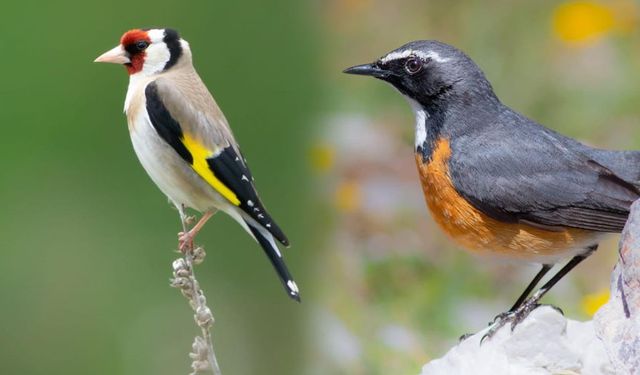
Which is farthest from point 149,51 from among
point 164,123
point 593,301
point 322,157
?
point 322,157

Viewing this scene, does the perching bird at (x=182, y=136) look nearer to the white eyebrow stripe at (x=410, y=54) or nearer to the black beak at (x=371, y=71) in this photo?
the black beak at (x=371, y=71)

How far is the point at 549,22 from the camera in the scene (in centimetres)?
632

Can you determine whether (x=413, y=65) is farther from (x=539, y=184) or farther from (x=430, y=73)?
(x=539, y=184)

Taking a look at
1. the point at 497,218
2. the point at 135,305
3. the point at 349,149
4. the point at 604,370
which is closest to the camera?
the point at 604,370

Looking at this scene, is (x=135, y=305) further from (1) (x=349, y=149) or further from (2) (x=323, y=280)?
(1) (x=349, y=149)

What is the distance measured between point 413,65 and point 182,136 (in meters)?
0.85

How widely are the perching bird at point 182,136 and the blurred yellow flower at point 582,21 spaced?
3.75 m

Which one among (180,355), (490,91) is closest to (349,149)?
(180,355)

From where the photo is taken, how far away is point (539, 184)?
129 inches

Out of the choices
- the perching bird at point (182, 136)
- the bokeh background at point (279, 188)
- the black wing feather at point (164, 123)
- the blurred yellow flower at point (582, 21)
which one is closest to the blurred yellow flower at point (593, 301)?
the bokeh background at point (279, 188)

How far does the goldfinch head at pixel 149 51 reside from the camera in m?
2.56

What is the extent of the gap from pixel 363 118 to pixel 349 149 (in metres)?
0.20

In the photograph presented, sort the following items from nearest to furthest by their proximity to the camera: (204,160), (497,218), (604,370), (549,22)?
(204,160) → (604,370) → (497,218) → (549,22)

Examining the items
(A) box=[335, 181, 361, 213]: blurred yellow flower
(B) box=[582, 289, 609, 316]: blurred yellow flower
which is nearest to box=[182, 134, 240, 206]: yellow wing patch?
(B) box=[582, 289, 609, 316]: blurred yellow flower
